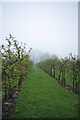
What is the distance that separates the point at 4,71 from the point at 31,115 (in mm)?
2722

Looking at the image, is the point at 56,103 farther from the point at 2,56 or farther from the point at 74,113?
the point at 2,56

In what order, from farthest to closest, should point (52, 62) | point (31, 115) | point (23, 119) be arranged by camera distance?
1. point (52, 62)
2. point (31, 115)
3. point (23, 119)

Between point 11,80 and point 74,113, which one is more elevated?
point 11,80

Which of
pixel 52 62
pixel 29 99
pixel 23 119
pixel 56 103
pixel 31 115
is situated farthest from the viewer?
pixel 52 62

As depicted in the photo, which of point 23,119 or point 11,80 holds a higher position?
point 11,80

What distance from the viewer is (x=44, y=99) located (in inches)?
514

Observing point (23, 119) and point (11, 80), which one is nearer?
point (23, 119)

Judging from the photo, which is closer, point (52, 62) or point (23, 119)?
point (23, 119)

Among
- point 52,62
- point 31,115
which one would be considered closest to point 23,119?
point 31,115

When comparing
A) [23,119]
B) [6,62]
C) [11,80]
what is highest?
[6,62]

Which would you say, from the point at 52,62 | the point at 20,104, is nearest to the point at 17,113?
the point at 20,104

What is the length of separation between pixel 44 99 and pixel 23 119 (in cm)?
421

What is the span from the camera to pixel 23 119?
899 centimetres

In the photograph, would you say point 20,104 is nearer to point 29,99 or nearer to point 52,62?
point 29,99
